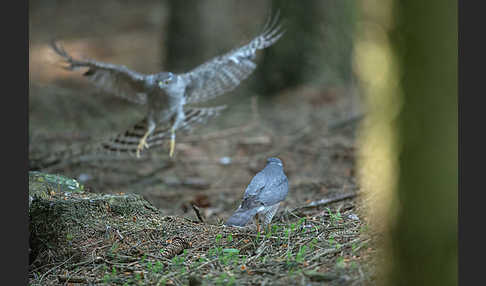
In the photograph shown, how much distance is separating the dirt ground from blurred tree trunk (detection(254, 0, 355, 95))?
33cm

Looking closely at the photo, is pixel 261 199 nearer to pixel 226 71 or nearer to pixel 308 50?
pixel 226 71

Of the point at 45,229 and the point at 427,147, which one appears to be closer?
the point at 427,147

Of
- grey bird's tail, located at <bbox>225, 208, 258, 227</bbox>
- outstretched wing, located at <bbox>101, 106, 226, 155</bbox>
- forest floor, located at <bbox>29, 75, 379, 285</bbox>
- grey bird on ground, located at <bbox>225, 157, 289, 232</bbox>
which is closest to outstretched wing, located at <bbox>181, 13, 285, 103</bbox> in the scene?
outstretched wing, located at <bbox>101, 106, 226, 155</bbox>

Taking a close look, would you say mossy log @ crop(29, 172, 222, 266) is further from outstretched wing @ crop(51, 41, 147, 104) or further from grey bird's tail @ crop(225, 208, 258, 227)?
outstretched wing @ crop(51, 41, 147, 104)

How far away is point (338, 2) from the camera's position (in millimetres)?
11078

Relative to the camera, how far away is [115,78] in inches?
287

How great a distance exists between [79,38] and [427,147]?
17.9 m

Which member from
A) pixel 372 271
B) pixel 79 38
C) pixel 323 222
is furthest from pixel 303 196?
pixel 79 38

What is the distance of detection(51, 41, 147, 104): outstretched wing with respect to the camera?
22.6 ft

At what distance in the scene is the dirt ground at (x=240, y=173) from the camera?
10.7 feet

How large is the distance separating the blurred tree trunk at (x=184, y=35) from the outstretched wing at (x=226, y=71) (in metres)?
5.05

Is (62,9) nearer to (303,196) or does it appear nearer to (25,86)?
(303,196)

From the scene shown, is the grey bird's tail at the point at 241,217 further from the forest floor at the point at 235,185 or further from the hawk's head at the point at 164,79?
the hawk's head at the point at 164,79

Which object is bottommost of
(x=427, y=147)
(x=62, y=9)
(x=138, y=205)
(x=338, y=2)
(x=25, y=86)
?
(x=138, y=205)
